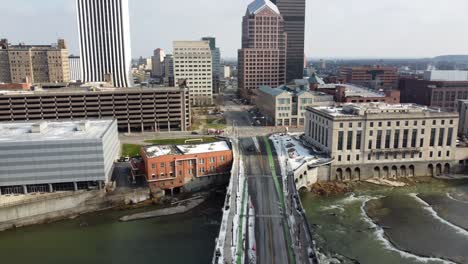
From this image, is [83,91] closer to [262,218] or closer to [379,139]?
[262,218]

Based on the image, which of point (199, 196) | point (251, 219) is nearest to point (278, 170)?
point (199, 196)

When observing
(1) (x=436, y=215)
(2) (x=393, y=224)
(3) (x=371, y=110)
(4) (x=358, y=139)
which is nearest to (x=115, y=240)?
(2) (x=393, y=224)

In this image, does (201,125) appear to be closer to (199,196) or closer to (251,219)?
(199,196)

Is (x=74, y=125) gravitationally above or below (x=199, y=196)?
above

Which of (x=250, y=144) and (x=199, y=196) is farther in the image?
(x=250, y=144)

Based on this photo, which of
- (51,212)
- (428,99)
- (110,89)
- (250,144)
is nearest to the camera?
(51,212)

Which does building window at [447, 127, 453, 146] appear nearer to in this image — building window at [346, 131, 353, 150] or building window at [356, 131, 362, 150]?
building window at [356, 131, 362, 150]

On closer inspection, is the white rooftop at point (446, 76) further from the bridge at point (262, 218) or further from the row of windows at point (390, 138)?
the bridge at point (262, 218)

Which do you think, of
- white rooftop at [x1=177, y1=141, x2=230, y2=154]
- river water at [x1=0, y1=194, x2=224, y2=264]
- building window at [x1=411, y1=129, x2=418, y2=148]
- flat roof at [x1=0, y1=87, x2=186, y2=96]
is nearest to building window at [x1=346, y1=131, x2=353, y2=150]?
building window at [x1=411, y1=129, x2=418, y2=148]
